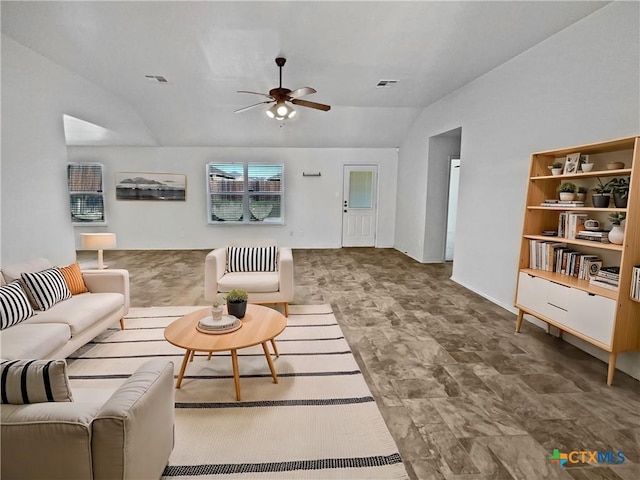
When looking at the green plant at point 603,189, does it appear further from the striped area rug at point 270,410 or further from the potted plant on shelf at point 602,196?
the striped area rug at point 270,410

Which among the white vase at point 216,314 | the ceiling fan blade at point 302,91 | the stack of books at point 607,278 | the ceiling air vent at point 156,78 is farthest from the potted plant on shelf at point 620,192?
the ceiling air vent at point 156,78

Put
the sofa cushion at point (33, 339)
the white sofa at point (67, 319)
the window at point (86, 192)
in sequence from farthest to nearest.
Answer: the window at point (86, 192), the white sofa at point (67, 319), the sofa cushion at point (33, 339)

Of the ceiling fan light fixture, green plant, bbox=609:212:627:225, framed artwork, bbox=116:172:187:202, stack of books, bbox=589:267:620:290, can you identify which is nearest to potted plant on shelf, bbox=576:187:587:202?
green plant, bbox=609:212:627:225

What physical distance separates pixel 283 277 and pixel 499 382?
7.20 ft

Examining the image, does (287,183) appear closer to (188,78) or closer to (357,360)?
(188,78)

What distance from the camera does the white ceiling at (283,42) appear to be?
117 inches

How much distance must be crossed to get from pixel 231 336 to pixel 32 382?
3.86 ft

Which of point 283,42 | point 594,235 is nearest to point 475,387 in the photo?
point 594,235

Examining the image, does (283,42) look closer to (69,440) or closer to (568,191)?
(568,191)

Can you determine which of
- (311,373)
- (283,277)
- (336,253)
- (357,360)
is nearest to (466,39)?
(283,277)

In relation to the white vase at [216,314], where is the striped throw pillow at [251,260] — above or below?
above

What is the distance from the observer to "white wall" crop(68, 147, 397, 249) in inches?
301

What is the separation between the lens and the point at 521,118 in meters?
3.74

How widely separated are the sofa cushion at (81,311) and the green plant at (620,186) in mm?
4137
